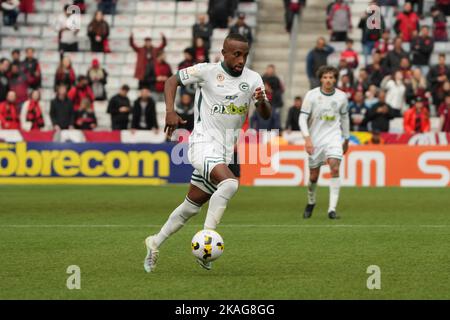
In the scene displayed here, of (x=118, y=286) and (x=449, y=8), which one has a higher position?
(x=449, y=8)

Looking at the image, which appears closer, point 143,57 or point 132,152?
point 132,152

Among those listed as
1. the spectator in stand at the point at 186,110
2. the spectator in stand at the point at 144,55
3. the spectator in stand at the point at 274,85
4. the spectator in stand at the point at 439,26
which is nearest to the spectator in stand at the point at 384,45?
the spectator in stand at the point at 439,26

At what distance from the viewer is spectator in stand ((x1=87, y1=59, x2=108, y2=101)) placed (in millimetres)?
28922

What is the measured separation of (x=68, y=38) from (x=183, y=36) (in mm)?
3123

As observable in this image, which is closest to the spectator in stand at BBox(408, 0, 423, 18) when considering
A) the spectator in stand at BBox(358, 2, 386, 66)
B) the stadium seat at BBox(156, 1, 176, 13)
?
the spectator in stand at BBox(358, 2, 386, 66)

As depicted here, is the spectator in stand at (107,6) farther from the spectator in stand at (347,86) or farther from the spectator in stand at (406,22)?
the spectator in stand at (347,86)

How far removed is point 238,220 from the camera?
16.4 metres

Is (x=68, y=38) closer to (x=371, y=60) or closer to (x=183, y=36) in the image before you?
(x=183, y=36)

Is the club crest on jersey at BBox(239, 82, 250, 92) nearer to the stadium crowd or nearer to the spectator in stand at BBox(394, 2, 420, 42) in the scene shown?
the stadium crowd

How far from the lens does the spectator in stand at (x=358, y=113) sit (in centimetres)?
2611

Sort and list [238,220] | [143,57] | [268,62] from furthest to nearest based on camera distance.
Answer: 1. [268,62]
2. [143,57]
3. [238,220]

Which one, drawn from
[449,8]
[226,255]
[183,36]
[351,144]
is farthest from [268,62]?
[226,255]

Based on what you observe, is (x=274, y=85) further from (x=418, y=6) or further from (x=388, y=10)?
(x=418, y=6)

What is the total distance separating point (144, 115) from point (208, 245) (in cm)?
1691
